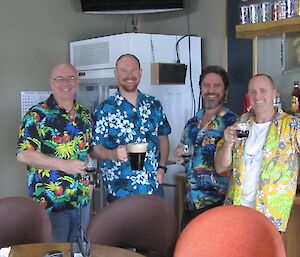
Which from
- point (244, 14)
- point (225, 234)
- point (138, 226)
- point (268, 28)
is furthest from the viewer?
point (244, 14)

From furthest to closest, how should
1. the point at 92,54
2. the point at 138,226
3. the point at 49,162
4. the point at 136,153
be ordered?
the point at 92,54 < the point at 49,162 < the point at 136,153 < the point at 138,226

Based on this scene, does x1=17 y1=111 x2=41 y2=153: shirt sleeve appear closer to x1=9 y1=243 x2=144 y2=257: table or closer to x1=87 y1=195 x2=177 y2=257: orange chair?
x1=87 y1=195 x2=177 y2=257: orange chair

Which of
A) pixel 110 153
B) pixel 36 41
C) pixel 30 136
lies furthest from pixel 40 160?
pixel 36 41

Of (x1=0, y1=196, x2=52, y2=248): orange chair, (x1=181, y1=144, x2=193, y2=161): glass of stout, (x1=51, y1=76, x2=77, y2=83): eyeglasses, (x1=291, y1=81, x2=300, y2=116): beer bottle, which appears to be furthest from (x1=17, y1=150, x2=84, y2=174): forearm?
(x1=291, y1=81, x2=300, y2=116): beer bottle

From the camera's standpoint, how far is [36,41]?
15.6 ft

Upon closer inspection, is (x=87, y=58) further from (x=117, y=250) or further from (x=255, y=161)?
(x=117, y=250)

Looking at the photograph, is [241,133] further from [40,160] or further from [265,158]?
[40,160]

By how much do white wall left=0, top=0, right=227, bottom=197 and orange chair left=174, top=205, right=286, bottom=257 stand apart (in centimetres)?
231

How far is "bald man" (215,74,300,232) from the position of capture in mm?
2748

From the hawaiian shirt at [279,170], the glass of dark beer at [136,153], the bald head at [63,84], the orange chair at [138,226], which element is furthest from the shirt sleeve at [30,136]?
the hawaiian shirt at [279,170]

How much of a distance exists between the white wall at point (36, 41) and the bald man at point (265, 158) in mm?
1596

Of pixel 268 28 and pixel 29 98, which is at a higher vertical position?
pixel 268 28

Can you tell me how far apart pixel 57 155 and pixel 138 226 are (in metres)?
0.74

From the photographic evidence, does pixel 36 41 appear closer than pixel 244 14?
No
